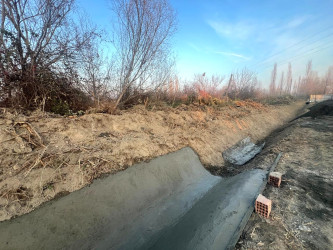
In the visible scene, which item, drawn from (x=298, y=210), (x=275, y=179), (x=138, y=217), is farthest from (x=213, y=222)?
(x=275, y=179)

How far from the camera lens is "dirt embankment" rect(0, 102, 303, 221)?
8.73ft


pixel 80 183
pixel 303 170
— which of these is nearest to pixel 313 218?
pixel 303 170

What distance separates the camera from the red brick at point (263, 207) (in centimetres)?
264

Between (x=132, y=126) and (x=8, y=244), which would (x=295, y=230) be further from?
(x=132, y=126)

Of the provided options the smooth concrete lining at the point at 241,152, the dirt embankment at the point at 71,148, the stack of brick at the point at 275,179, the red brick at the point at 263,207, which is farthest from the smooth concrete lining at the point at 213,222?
the smooth concrete lining at the point at 241,152

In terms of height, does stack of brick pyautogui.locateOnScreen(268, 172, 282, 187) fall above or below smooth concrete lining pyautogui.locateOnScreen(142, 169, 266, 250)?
above

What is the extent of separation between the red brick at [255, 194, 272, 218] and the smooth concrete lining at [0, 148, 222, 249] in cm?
141

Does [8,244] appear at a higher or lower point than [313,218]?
higher

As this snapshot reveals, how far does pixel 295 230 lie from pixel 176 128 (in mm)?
4292

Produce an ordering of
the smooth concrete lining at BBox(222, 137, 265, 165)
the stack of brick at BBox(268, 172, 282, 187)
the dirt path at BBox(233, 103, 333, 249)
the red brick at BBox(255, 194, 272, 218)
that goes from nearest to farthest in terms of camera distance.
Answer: the dirt path at BBox(233, 103, 333, 249), the red brick at BBox(255, 194, 272, 218), the stack of brick at BBox(268, 172, 282, 187), the smooth concrete lining at BBox(222, 137, 265, 165)

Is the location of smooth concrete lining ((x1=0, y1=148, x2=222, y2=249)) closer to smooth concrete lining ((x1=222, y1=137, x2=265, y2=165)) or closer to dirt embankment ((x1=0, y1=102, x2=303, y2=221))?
dirt embankment ((x1=0, y1=102, x2=303, y2=221))

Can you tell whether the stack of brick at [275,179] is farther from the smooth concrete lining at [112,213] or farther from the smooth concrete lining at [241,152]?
the smooth concrete lining at [241,152]

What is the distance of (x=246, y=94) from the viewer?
2291cm

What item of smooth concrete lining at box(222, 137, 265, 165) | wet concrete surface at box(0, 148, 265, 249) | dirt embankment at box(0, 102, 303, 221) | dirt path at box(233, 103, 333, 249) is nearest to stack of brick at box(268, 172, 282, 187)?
dirt path at box(233, 103, 333, 249)
